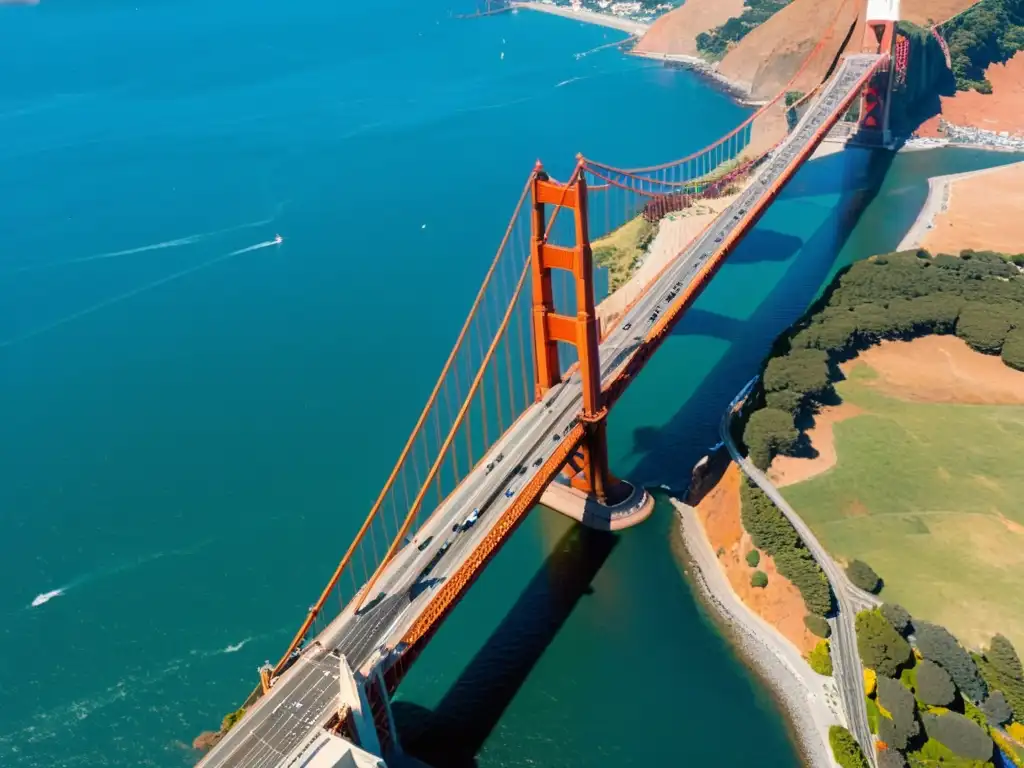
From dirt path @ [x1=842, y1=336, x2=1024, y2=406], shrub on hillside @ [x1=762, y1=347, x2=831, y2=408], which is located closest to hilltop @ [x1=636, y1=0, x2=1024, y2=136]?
dirt path @ [x1=842, y1=336, x2=1024, y2=406]

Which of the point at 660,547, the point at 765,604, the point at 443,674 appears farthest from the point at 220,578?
the point at 765,604

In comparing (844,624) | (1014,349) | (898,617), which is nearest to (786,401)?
(844,624)

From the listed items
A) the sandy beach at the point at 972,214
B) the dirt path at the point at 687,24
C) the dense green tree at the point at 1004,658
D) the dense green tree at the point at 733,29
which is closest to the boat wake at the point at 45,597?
the dense green tree at the point at 1004,658

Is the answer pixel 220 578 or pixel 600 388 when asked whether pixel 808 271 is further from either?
pixel 220 578

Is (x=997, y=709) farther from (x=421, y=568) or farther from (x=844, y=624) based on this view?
(x=421, y=568)

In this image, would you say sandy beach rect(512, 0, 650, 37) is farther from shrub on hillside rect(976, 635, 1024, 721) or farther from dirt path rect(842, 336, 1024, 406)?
shrub on hillside rect(976, 635, 1024, 721)

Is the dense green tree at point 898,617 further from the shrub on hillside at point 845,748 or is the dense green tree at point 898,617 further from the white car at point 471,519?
the white car at point 471,519
